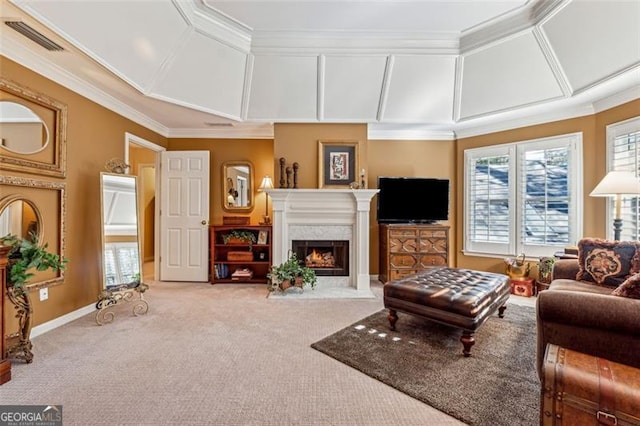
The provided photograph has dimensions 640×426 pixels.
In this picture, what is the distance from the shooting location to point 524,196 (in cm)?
426

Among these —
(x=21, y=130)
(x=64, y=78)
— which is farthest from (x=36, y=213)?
(x=64, y=78)

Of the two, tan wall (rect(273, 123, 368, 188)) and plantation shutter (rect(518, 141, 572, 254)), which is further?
tan wall (rect(273, 123, 368, 188))

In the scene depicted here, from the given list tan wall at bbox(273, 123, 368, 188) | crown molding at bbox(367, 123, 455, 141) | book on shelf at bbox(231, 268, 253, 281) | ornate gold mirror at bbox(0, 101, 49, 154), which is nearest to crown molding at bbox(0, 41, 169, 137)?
ornate gold mirror at bbox(0, 101, 49, 154)

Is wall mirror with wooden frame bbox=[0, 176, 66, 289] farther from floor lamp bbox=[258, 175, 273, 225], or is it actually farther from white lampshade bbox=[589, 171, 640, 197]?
white lampshade bbox=[589, 171, 640, 197]

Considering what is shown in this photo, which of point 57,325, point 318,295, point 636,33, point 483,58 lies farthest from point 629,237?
point 57,325

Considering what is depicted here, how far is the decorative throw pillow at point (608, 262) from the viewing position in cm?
241

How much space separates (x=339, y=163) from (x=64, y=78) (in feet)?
11.4

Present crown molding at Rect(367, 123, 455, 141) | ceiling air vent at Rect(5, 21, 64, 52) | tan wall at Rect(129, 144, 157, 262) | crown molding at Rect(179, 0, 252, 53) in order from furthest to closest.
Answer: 1. tan wall at Rect(129, 144, 157, 262)
2. crown molding at Rect(367, 123, 455, 141)
3. crown molding at Rect(179, 0, 252, 53)
4. ceiling air vent at Rect(5, 21, 64, 52)

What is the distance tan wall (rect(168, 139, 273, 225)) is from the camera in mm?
4984

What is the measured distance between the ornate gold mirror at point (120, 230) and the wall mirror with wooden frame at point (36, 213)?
40 cm

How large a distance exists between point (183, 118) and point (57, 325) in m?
3.11

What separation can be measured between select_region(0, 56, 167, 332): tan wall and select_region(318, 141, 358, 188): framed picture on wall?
9.80 ft

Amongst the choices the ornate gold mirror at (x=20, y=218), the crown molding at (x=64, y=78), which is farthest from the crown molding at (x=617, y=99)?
the ornate gold mirror at (x=20, y=218)

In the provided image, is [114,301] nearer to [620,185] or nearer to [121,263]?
[121,263]
